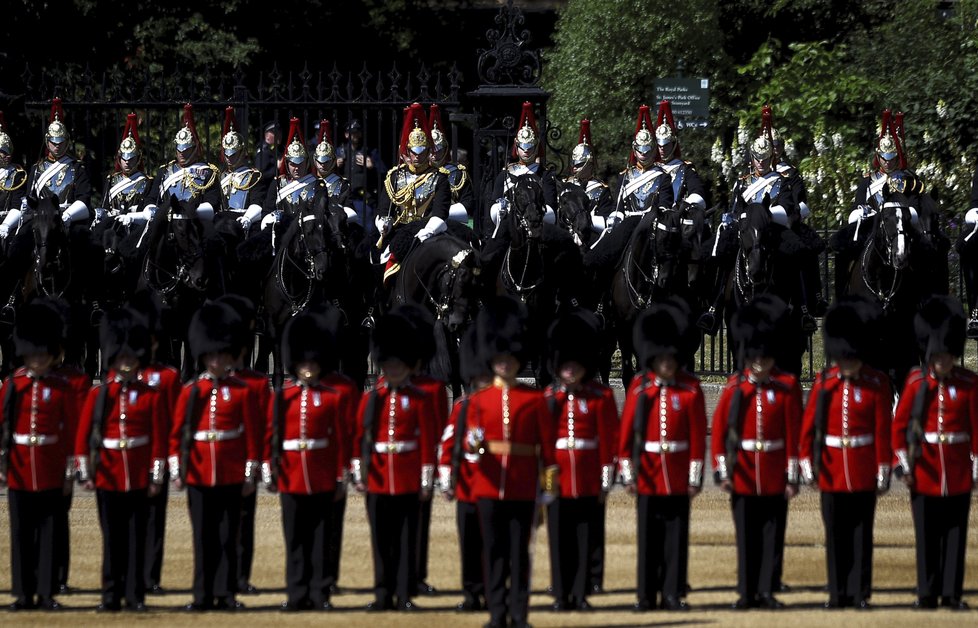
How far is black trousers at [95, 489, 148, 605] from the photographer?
10.2 meters

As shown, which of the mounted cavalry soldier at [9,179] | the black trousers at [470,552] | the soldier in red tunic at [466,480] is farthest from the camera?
the mounted cavalry soldier at [9,179]

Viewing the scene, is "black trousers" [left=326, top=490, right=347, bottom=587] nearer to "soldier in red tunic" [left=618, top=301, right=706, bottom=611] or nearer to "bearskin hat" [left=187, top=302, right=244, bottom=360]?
"bearskin hat" [left=187, top=302, right=244, bottom=360]

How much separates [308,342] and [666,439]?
66.5 inches

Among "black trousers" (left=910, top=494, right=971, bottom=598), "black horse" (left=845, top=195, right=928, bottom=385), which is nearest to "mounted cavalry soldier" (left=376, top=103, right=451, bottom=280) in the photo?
"black horse" (left=845, top=195, right=928, bottom=385)

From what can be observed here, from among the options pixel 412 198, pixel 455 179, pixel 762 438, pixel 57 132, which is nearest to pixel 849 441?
pixel 762 438

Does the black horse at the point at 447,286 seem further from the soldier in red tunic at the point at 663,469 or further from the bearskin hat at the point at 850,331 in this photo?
the soldier in red tunic at the point at 663,469

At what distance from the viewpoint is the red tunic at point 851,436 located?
10.2m

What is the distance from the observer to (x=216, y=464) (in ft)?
33.6

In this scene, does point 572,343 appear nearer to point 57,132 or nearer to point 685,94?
point 57,132

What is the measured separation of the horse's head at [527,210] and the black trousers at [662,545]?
5.69 metres

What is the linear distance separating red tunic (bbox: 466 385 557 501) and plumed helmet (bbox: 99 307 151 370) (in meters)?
1.73

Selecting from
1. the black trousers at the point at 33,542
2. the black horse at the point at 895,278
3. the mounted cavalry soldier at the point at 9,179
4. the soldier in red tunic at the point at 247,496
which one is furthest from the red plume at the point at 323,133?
the black trousers at the point at 33,542

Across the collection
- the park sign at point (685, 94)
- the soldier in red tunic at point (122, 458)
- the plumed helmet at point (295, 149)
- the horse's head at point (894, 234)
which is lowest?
the soldier in red tunic at point (122, 458)

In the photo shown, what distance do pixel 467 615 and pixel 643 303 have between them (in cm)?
663
